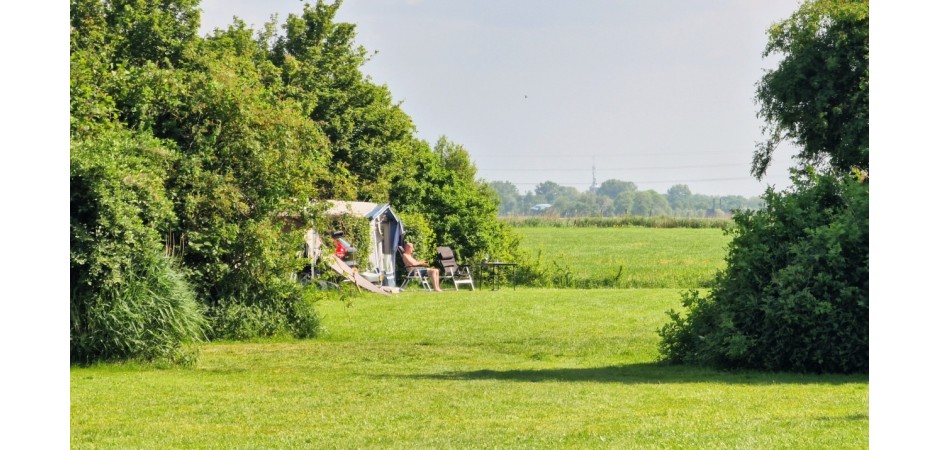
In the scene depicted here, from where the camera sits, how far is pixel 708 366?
14695 millimetres

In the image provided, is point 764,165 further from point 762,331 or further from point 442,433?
point 442,433

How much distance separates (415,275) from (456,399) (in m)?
23.7

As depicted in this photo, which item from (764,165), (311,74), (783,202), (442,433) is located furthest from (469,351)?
(311,74)

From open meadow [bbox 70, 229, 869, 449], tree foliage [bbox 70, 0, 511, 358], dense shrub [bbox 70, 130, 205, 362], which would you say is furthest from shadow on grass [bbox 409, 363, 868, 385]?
tree foliage [bbox 70, 0, 511, 358]

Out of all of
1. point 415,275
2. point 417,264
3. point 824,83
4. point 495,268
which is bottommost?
point 415,275

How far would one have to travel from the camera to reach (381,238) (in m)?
34.1

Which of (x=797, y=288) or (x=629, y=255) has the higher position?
(x=797, y=288)

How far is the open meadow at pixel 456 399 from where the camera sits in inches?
352

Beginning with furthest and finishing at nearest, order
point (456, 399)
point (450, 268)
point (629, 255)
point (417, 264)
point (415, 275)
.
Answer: point (629, 255), point (450, 268), point (415, 275), point (417, 264), point (456, 399)

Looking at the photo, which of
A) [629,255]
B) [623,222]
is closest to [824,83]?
[629,255]

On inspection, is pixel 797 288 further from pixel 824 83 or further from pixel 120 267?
pixel 824 83

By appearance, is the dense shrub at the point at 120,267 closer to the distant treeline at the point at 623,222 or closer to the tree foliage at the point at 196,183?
the tree foliage at the point at 196,183

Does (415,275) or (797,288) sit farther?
(415,275)

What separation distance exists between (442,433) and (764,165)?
26343 millimetres
